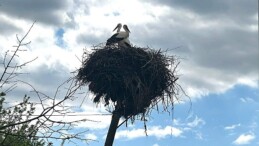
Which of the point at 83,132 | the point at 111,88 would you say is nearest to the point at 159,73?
the point at 111,88

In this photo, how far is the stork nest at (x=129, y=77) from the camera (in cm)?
1159

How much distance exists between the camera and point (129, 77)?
1169 cm

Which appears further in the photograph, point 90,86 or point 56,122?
point 90,86

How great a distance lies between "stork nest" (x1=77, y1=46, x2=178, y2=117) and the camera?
11594 mm

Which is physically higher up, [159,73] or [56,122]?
[159,73]

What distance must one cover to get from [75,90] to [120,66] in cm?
698

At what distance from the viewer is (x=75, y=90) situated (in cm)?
461

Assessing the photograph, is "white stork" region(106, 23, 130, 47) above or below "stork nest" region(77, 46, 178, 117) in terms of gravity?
above

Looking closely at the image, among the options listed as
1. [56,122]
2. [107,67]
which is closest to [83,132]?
[56,122]

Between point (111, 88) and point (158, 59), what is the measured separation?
4.43 ft

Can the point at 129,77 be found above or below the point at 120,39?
below

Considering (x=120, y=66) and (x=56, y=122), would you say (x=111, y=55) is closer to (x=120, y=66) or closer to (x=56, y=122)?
(x=120, y=66)

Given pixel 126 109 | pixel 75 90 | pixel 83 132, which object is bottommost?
pixel 83 132

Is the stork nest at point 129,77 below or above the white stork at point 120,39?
below
